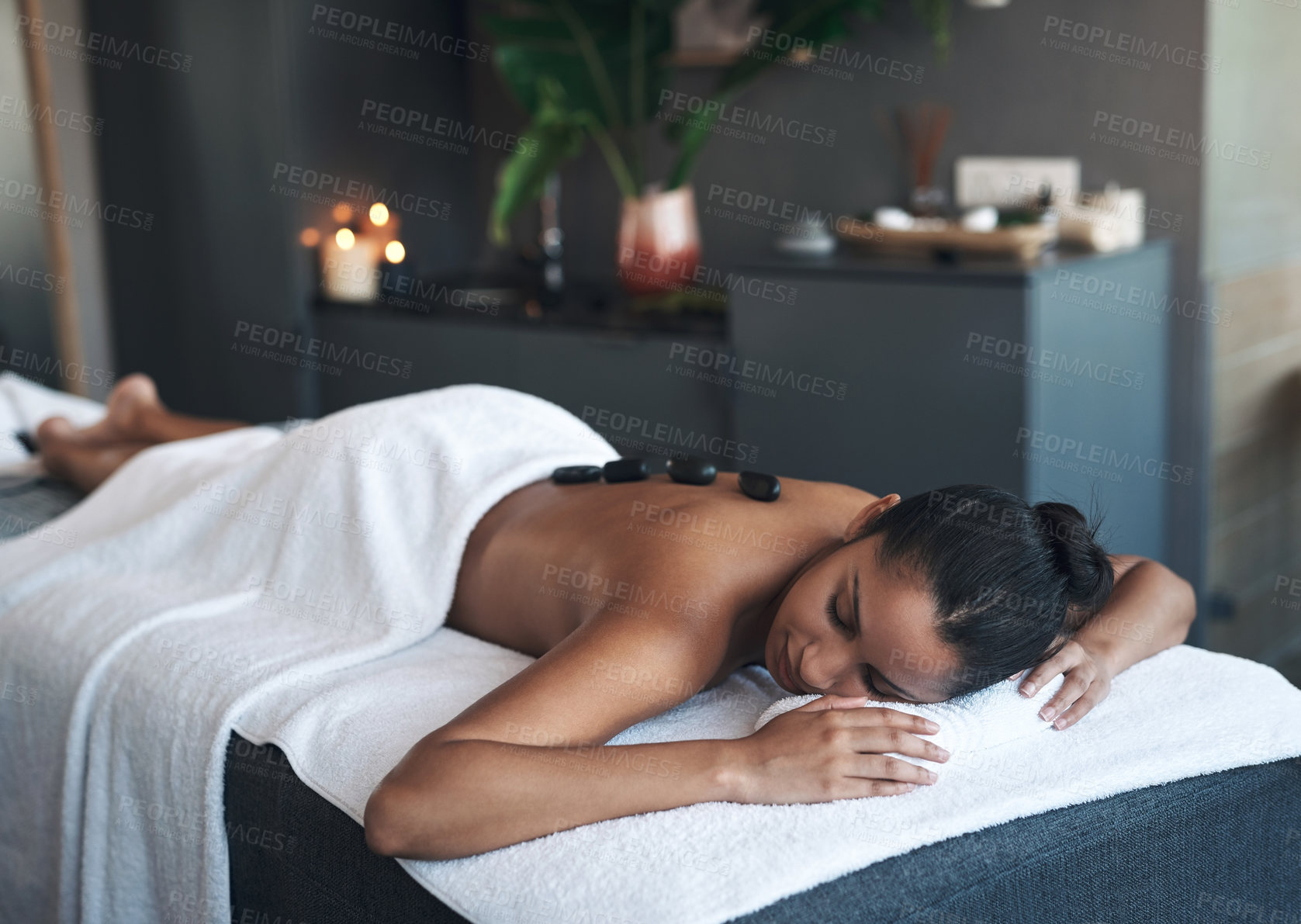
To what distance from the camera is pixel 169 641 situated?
4.60 ft

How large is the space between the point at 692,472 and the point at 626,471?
9 centimetres

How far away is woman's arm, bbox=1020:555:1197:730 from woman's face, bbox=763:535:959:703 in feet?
0.50

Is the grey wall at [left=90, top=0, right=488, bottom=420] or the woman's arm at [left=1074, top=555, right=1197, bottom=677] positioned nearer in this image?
the woman's arm at [left=1074, top=555, right=1197, bottom=677]

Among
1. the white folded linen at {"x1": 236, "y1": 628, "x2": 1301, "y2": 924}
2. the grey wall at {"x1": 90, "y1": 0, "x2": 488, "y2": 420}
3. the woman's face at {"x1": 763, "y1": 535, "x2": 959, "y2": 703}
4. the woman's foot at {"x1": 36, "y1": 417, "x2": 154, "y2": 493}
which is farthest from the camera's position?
the grey wall at {"x1": 90, "y1": 0, "x2": 488, "y2": 420}

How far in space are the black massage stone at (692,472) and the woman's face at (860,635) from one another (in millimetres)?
257

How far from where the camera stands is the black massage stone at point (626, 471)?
1.44 meters

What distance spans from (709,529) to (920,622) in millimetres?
275

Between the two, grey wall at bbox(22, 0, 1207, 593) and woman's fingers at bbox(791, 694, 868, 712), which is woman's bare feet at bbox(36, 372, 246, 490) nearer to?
grey wall at bbox(22, 0, 1207, 593)

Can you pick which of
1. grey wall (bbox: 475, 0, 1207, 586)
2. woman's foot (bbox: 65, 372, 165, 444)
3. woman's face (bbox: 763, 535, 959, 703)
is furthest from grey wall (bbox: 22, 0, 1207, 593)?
woman's face (bbox: 763, 535, 959, 703)

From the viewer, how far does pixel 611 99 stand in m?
2.92

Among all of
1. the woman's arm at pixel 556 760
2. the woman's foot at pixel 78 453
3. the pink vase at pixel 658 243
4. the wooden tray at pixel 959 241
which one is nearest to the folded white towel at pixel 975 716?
the woman's arm at pixel 556 760

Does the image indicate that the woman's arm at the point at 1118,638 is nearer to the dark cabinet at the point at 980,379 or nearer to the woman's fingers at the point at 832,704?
the woman's fingers at the point at 832,704

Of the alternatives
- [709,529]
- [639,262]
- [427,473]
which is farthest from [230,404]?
[709,529]

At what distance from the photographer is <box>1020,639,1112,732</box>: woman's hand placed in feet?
3.83
